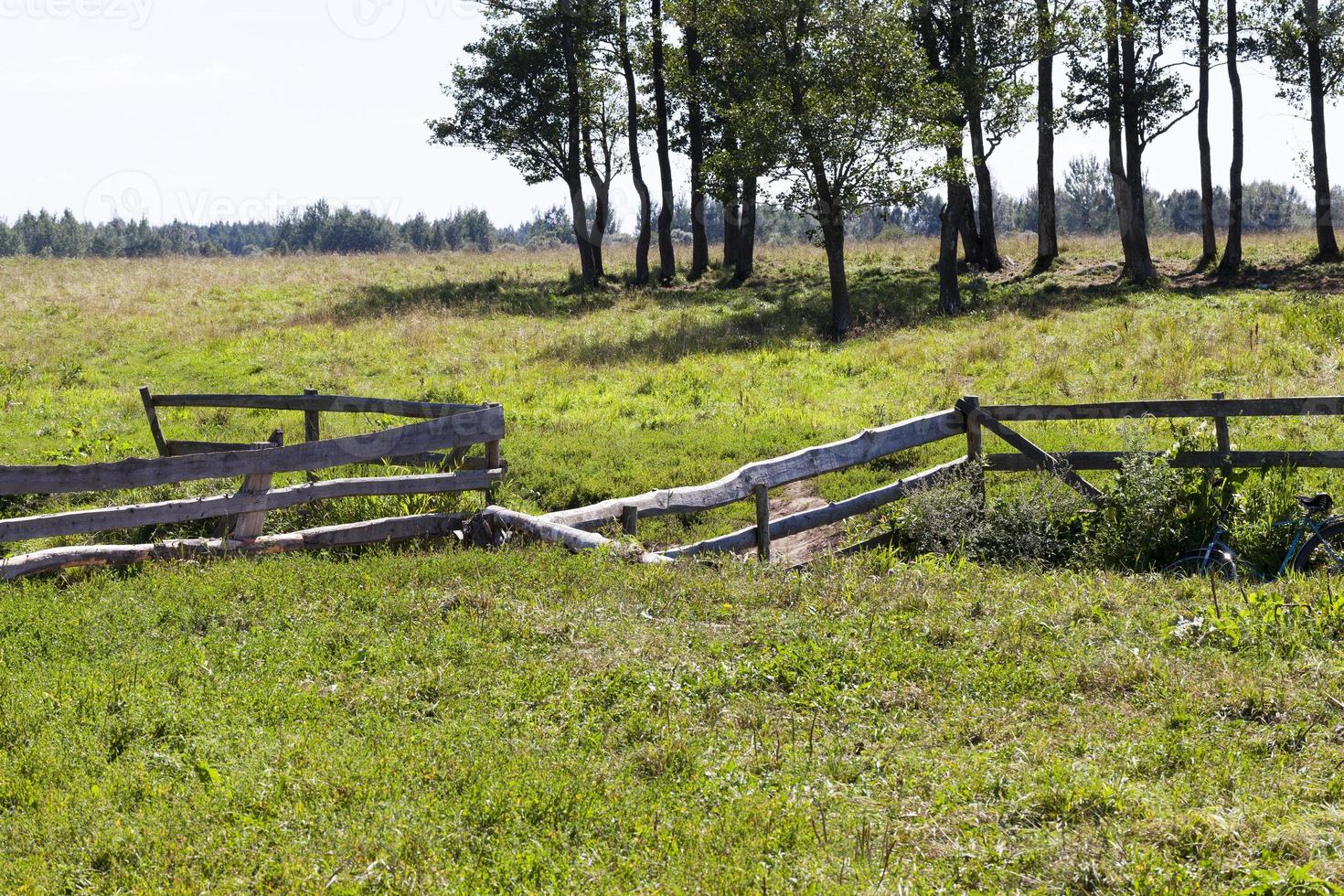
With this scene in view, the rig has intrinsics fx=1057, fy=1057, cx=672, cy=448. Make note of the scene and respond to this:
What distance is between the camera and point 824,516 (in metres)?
10.0

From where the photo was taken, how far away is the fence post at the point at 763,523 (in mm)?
9336

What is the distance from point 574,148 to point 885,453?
30794 millimetres

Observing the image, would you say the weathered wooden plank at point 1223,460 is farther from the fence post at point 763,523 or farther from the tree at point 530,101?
the tree at point 530,101

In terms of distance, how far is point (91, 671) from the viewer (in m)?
6.09

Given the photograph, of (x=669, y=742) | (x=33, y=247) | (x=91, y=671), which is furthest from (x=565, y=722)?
(x=33, y=247)

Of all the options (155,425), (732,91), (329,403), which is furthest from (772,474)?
(732,91)

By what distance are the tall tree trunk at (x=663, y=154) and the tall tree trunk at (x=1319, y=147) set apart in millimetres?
20893

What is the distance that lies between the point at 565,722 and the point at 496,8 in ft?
126

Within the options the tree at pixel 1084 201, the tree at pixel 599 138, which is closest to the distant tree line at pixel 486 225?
the tree at pixel 1084 201

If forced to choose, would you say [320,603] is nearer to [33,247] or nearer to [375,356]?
[375,356]

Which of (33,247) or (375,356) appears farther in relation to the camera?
(33,247)

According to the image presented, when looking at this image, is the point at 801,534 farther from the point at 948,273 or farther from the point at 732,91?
the point at 732,91

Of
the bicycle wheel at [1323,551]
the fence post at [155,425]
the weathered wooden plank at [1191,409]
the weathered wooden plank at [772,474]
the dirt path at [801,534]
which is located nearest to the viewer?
the bicycle wheel at [1323,551]

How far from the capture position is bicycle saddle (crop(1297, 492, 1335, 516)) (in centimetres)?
892
